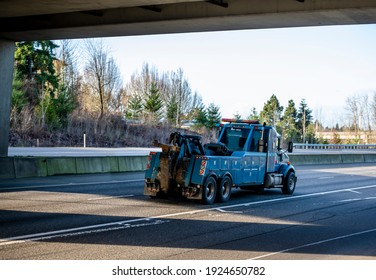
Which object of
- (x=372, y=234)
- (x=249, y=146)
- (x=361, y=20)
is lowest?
(x=372, y=234)

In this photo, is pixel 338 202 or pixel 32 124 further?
pixel 32 124

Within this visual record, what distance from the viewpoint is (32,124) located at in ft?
169

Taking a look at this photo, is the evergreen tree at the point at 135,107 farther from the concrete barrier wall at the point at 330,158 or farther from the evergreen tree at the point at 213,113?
the concrete barrier wall at the point at 330,158

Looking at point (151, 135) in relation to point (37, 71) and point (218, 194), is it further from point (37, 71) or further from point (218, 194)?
point (218, 194)

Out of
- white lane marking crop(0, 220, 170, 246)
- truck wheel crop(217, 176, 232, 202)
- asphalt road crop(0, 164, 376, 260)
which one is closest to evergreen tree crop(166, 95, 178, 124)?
asphalt road crop(0, 164, 376, 260)

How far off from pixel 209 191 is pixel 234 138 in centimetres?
328

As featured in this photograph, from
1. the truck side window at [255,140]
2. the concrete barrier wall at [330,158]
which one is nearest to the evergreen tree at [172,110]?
the concrete barrier wall at [330,158]

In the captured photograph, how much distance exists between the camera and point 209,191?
697 inches

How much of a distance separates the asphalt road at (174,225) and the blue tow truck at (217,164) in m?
0.49

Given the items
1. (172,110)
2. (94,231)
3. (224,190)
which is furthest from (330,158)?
(94,231)

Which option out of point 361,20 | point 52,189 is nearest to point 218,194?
point 52,189

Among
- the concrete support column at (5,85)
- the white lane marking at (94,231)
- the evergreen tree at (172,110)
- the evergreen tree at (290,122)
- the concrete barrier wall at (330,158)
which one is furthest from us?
the evergreen tree at (290,122)

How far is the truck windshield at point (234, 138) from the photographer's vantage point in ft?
66.4

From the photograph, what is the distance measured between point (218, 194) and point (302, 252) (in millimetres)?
7070
